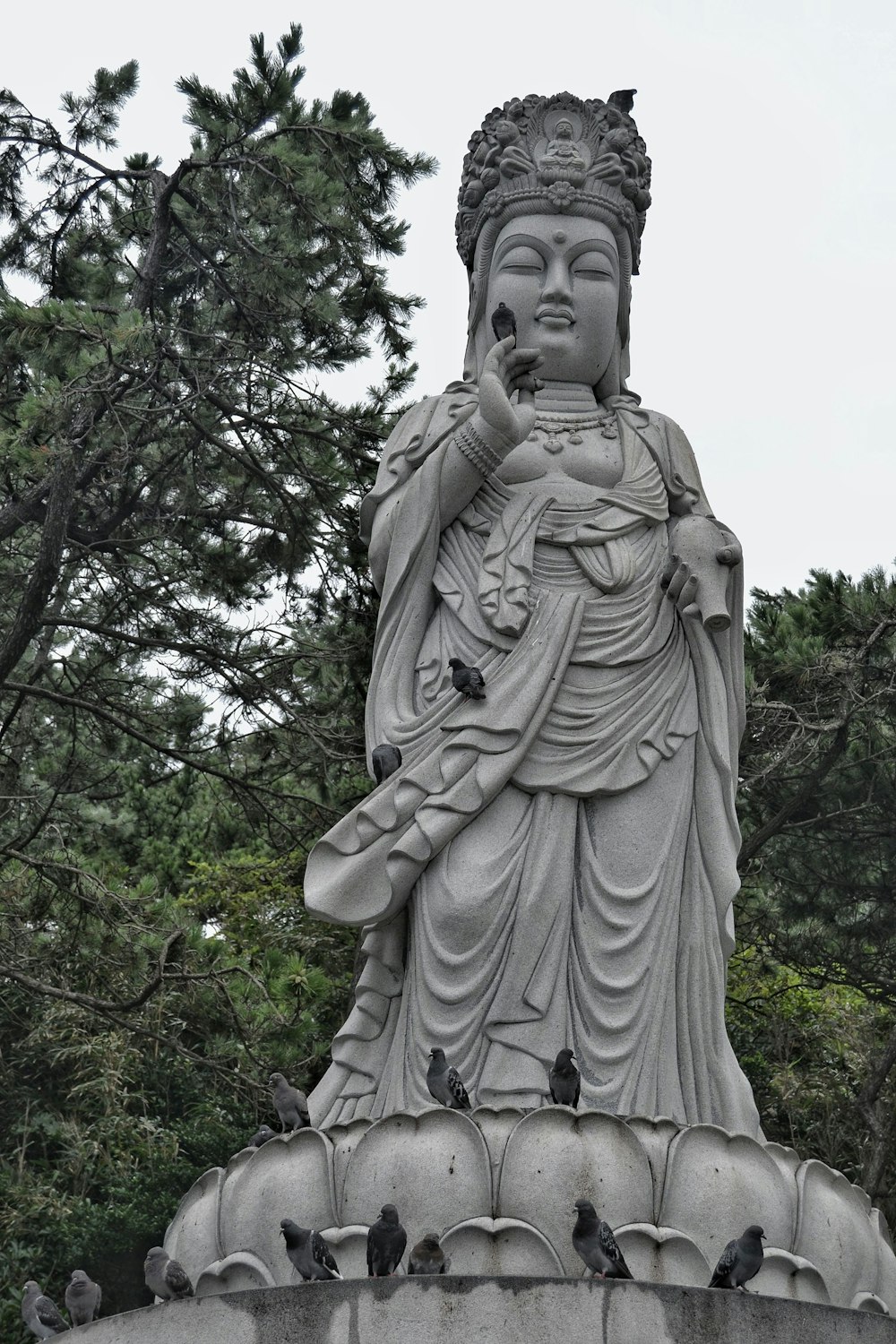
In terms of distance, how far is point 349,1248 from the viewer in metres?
5.54

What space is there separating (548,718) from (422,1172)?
186 centimetres

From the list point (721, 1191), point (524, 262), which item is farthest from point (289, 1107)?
point (524, 262)

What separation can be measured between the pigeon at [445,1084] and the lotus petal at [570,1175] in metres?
0.41

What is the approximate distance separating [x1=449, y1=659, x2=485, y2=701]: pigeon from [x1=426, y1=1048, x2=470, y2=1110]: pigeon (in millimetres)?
1337

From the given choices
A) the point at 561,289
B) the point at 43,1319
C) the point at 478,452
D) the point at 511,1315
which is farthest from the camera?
the point at 561,289

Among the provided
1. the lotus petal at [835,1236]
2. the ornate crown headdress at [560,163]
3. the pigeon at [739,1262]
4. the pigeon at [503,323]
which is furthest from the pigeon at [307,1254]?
the ornate crown headdress at [560,163]

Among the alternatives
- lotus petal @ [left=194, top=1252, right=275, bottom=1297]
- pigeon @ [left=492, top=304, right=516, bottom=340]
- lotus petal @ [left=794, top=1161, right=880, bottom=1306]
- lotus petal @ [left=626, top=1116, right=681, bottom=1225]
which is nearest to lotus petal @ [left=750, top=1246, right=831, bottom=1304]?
lotus petal @ [left=794, top=1161, right=880, bottom=1306]

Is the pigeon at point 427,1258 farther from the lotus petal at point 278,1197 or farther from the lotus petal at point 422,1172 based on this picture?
the lotus petal at point 278,1197

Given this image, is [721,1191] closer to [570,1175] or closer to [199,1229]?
[570,1175]

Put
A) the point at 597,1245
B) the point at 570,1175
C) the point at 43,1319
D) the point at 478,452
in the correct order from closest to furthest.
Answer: the point at 597,1245 < the point at 570,1175 < the point at 43,1319 < the point at 478,452

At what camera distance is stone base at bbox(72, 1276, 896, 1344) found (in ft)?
16.5

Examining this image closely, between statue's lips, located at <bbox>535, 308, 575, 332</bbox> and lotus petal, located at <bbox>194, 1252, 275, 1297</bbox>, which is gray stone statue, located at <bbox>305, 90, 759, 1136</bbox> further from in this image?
lotus petal, located at <bbox>194, 1252, 275, 1297</bbox>

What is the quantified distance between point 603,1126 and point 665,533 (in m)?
2.62

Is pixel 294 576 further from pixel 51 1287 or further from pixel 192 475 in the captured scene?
pixel 51 1287
